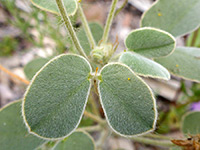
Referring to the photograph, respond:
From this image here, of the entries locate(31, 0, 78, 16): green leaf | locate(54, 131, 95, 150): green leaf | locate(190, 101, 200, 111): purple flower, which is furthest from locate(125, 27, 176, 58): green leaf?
locate(190, 101, 200, 111): purple flower

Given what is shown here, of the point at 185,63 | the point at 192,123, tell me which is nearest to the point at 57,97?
the point at 185,63

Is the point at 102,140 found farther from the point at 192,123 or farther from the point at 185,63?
the point at 185,63

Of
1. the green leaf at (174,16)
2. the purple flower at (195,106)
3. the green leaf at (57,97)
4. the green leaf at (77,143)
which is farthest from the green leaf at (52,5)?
the purple flower at (195,106)

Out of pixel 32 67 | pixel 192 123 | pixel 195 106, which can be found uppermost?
pixel 32 67

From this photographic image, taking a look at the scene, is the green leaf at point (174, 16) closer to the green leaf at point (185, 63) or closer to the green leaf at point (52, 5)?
the green leaf at point (185, 63)

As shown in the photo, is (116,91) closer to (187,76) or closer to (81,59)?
(81,59)

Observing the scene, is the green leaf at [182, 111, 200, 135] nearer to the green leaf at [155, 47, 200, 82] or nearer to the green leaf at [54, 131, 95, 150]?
the green leaf at [155, 47, 200, 82]
